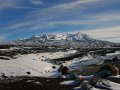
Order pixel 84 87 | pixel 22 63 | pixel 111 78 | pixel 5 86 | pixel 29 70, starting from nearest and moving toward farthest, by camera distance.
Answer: pixel 84 87, pixel 5 86, pixel 111 78, pixel 29 70, pixel 22 63

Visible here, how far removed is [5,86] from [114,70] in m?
14.3

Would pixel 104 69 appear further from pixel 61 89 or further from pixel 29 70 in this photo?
pixel 29 70

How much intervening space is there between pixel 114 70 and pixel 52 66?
21229 millimetres

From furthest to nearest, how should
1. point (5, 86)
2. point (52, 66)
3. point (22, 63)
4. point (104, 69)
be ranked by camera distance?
point (52, 66) → point (22, 63) → point (104, 69) → point (5, 86)

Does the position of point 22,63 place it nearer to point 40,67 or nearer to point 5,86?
point 40,67

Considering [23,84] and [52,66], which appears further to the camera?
[52,66]

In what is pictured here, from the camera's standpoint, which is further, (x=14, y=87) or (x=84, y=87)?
(x=14, y=87)

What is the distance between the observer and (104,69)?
38531 mm

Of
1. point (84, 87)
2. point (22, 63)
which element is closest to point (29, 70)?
point (22, 63)

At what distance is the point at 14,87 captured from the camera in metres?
32.0

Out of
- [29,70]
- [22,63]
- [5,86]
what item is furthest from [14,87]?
[22,63]

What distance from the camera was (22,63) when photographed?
52.3 meters

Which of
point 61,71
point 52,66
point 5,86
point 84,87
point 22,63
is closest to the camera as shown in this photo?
point 84,87

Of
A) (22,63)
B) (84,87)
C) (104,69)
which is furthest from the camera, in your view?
(22,63)
